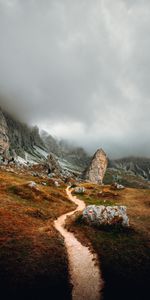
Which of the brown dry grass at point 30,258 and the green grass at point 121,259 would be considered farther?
the green grass at point 121,259

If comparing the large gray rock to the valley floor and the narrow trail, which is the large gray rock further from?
the narrow trail

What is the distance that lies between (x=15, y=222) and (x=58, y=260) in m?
11.0

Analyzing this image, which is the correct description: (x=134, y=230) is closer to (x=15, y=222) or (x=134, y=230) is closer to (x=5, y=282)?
(x=15, y=222)

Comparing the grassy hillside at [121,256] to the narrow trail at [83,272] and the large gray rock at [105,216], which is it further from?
the large gray rock at [105,216]

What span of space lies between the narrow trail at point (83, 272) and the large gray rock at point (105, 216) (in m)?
6.34

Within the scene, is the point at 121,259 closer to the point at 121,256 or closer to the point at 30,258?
the point at 121,256

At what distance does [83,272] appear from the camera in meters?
21.1

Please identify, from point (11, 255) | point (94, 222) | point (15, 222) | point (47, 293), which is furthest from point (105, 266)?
point (15, 222)

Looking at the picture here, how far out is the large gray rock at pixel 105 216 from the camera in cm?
3428

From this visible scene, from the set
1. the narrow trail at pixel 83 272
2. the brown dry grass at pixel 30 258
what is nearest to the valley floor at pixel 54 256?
the brown dry grass at pixel 30 258

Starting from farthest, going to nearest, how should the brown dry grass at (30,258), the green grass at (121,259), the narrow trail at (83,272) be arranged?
the green grass at (121,259)
the narrow trail at (83,272)
the brown dry grass at (30,258)

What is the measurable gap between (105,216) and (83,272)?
47.1 ft

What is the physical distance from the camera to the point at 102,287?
19109 millimetres

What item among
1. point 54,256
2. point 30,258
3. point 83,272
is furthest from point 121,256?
point 30,258
